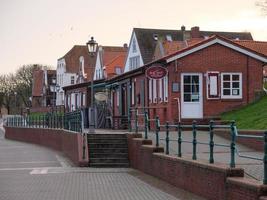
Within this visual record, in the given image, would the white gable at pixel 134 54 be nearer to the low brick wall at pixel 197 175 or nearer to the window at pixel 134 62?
the window at pixel 134 62

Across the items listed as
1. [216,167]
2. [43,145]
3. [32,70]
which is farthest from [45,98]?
[216,167]

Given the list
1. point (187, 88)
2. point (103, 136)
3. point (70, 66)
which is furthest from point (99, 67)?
point (103, 136)

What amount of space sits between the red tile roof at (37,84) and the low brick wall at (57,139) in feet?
249

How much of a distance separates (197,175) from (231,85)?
56.9 feet

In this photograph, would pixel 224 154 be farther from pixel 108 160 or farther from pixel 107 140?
pixel 107 140

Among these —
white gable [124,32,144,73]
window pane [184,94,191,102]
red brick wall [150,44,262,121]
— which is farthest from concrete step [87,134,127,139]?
white gable [124,32,144,73]

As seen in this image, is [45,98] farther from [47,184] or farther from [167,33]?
[47,184]

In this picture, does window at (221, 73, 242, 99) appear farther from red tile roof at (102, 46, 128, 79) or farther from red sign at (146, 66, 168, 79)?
red tile roof at (102, 46, 128, 79)

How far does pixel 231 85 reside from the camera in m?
30.5

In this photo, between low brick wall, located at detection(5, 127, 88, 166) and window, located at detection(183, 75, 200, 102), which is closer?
low brick wall, located at detection(5, 127, 88, 166)

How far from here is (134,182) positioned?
55.4 ft

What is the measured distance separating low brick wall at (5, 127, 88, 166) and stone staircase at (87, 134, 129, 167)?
1.28 ft

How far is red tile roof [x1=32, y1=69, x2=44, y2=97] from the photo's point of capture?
429 ft

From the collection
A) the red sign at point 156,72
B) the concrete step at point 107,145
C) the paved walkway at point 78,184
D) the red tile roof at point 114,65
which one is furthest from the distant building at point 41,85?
the paved walkway at point 78,184
